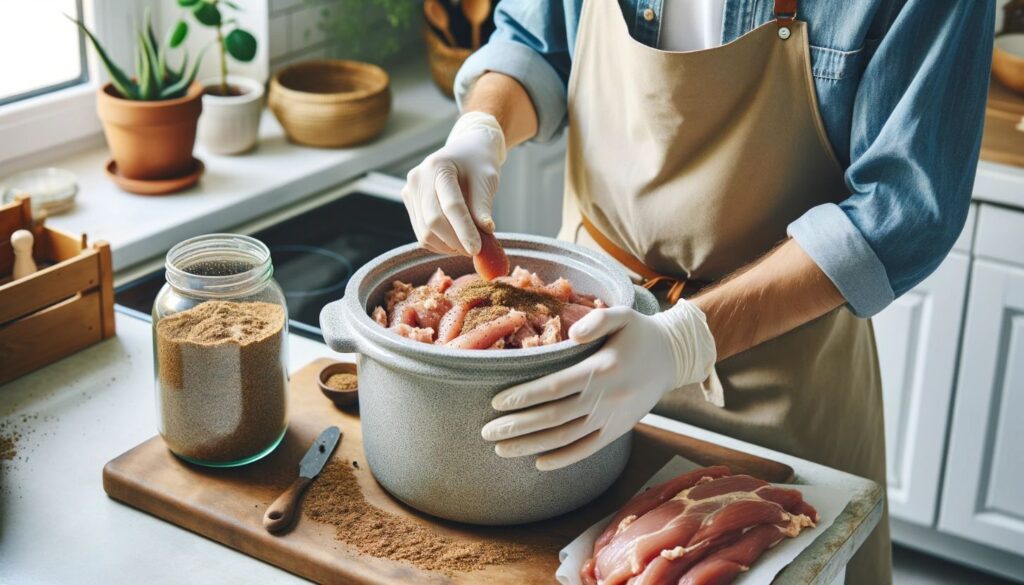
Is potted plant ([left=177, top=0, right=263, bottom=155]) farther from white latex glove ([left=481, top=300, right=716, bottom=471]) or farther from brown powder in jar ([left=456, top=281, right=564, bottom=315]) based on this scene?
white latex glove ([left=481, top=300, right=716, bottom=471])

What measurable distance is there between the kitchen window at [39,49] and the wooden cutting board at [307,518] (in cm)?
112

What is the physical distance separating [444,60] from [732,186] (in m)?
1.29

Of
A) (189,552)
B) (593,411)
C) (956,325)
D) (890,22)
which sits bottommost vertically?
(956,325)

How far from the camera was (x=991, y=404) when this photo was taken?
7.65ft

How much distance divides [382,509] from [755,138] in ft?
2.06

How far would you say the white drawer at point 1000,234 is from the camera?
2199 mm

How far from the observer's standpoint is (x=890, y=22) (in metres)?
1.31

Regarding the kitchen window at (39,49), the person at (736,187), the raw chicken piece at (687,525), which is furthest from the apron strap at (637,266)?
the kitchen window at (39,49)

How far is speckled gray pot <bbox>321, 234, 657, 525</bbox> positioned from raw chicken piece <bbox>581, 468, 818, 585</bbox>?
77mm

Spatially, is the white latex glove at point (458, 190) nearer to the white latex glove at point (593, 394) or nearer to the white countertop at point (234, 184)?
the white latex glove at point (593, 394)

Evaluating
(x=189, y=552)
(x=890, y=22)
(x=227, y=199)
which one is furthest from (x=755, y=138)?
(x=227, y=199)

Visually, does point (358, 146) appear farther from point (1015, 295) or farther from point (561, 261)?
point (1015, 295)

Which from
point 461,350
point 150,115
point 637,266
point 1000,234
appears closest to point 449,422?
point 461,350

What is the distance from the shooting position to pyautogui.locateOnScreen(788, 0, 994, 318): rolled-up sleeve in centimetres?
123
